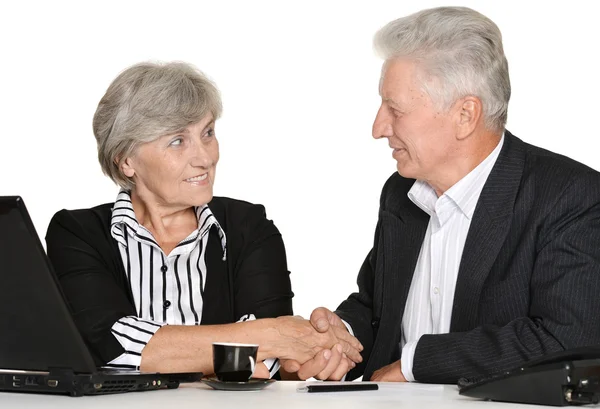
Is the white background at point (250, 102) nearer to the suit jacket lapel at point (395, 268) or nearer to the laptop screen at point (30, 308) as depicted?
the suit jacket lapel at point (395, 268)

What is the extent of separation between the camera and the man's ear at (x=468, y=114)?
8.34 feet

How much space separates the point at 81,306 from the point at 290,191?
2.45m

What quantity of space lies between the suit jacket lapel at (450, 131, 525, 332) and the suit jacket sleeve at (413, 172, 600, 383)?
12 centimetres

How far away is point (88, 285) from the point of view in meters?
2.53

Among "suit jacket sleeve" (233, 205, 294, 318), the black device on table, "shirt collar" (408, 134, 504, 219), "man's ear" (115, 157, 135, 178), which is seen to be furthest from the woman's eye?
the black device on table

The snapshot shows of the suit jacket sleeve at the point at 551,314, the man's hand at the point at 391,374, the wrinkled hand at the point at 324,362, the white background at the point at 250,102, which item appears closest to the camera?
the suit jacket sleeve at the point at 551,314

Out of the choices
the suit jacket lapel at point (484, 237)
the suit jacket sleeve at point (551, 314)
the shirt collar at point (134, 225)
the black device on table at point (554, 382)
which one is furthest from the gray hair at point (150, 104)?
the black device on table at point (554, 382)

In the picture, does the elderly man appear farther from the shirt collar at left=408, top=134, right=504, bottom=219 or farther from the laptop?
the laptop

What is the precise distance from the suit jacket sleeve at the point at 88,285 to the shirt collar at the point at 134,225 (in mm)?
68

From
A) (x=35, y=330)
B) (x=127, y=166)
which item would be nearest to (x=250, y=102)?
(x=127, y=166)

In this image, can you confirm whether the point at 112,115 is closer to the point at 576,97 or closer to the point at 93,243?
the point at 93,243

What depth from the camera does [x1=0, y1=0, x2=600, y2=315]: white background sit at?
4.80 m

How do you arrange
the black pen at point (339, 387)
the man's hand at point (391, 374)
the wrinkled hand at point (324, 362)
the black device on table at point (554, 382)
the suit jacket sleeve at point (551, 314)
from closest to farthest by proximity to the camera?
the black device on table at point (554, 382) → the black pen at point (339, 387) → the suit jacket sleeve at point (551, 314) → the man's hand at point (391, 374) → the wrinkled hand at point (324, 362)

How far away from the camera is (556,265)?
2.26 meters
